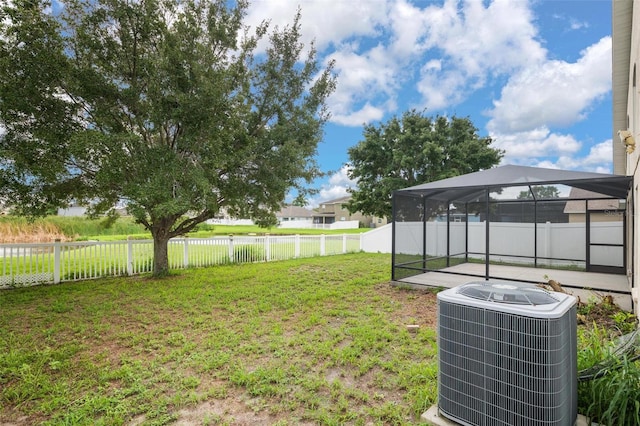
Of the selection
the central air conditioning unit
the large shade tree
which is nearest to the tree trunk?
the large shade tree

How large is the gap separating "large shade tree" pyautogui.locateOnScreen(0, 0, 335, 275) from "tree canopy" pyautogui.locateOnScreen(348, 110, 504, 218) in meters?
9.37

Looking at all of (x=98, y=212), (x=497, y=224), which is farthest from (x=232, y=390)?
(x=497, y=224)

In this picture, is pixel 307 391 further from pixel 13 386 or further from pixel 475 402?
pixel 13 386

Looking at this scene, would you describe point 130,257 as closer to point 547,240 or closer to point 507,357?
point 507,357

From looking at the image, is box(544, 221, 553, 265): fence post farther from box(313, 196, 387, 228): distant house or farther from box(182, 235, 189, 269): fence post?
box(313, 196, 387, 228): distant house

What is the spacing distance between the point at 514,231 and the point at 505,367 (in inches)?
350

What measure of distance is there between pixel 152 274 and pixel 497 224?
996 centimetres

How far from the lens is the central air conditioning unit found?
1.72 m

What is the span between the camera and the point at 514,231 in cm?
936

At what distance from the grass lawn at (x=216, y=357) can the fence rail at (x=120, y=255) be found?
0.73 m

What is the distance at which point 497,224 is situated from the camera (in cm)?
970

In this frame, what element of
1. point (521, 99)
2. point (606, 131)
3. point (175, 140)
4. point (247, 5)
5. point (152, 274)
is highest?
point (247, 5)

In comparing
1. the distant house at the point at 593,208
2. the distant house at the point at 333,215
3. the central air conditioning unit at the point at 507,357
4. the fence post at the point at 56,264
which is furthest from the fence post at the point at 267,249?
the distant house at the point at 333,215

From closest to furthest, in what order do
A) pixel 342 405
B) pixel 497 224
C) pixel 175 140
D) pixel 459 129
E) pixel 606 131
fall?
pixel 342 405 < pixel 175 140 < pixel 606 131 < pixel 497 224 < pixel 459 129
